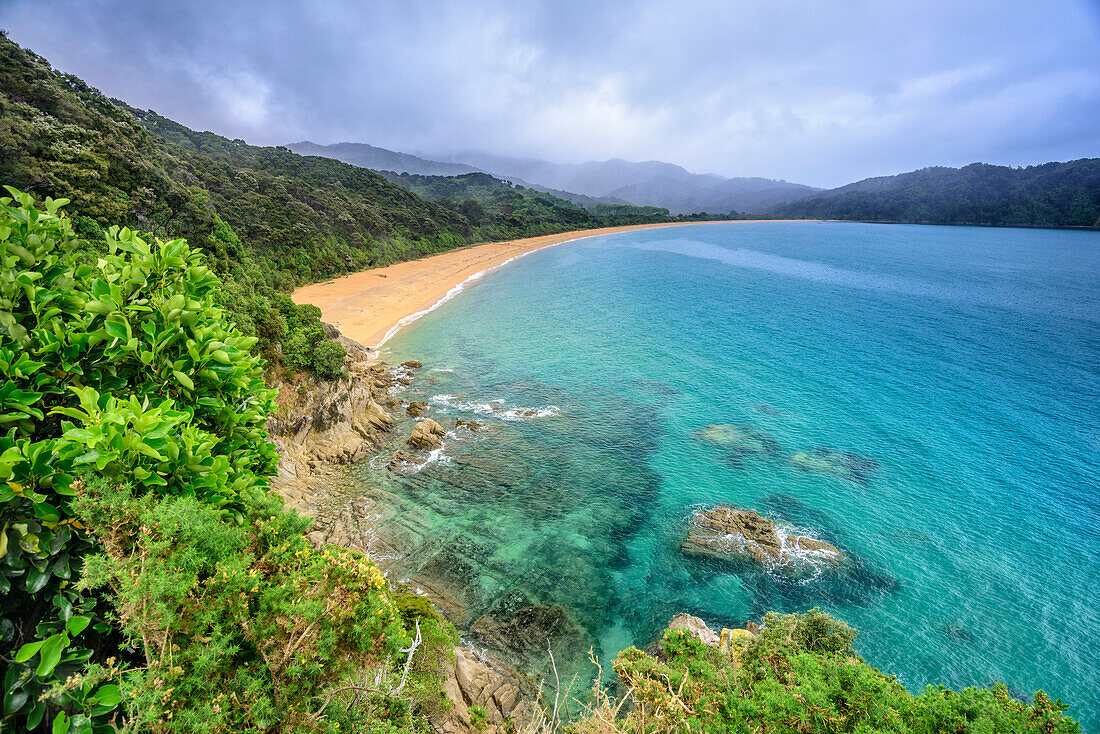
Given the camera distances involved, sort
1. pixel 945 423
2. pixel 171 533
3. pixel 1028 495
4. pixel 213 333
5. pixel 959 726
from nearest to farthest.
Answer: pixel 171 533, pixel 213 333, pixel 959 726, pixel 1028 495, pixel 945 423

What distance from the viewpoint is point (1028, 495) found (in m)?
18.7

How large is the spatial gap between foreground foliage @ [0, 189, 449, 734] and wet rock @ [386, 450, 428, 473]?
1420cm

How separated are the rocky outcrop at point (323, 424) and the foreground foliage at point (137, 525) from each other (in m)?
12.7

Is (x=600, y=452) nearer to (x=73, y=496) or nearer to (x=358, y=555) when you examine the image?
(x=358, y=555)

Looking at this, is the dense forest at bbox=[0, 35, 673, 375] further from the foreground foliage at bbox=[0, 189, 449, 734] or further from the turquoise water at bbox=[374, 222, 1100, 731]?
the foreground foliage at bbox=[0, 189, 449, 734]

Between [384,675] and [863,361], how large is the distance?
3704 cm

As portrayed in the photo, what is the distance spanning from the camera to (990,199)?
126m

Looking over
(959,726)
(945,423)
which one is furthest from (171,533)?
(945,423)

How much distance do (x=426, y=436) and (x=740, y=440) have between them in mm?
16149

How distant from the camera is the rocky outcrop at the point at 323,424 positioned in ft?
58.0

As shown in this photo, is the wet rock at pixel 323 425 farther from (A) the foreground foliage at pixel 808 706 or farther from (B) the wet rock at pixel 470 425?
(A) the foreground foliage at pixel 808 706

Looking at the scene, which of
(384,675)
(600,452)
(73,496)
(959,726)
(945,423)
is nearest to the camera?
(73,496)

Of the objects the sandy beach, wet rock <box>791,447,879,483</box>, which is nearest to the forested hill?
the sandy beach

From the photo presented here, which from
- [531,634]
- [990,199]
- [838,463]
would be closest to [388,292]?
[531,634]
